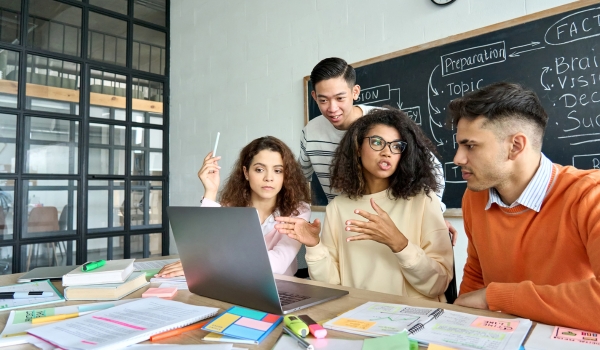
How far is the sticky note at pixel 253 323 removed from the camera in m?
0.82

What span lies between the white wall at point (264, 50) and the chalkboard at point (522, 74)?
0.25ft

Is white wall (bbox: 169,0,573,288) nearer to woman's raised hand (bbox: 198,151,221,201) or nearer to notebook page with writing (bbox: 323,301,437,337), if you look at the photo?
woman's raised hand (bbox: 198,151,221,201)

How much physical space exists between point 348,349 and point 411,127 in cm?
97

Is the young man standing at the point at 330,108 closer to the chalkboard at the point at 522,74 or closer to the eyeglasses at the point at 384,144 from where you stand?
the eyeglasses at the point at 384,144

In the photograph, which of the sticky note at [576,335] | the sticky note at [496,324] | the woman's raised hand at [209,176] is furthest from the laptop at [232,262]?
the woman's raised hand at [209,176]

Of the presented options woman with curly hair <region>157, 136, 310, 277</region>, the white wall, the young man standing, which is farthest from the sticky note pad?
the white wall

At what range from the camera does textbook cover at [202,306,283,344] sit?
0.78m

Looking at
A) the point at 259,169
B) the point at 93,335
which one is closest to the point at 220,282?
the point at 93,335

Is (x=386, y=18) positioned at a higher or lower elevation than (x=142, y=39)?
lower

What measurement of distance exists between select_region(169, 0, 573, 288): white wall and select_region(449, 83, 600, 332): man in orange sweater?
100 cm

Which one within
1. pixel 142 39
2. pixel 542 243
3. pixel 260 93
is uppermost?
pixel 142 39

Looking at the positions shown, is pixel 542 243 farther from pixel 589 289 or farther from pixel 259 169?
pixel 259 169

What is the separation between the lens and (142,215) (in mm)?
3939

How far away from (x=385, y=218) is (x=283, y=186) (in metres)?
0.74
